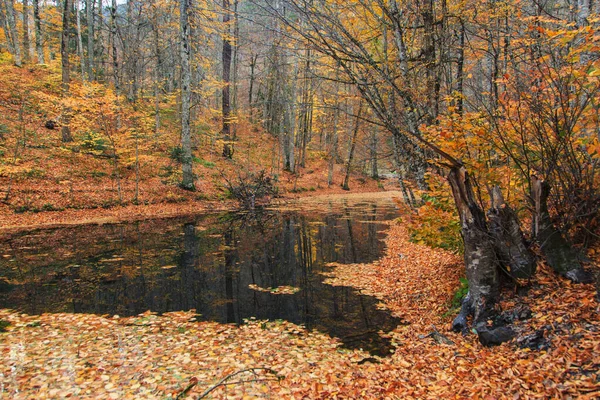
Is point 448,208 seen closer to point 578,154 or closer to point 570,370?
point 578,154

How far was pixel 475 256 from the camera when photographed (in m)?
4.50

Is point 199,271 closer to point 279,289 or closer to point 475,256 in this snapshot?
point 279,289

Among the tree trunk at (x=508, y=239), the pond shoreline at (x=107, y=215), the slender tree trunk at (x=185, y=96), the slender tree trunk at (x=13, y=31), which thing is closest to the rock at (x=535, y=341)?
the tree trunk at (x=508, y=239)

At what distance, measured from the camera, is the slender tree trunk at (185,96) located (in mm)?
16906

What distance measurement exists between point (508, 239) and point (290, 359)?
322cm

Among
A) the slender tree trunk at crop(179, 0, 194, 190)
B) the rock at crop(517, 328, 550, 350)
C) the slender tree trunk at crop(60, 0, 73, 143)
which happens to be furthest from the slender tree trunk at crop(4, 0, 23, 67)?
the rock at crop(517, 328, 550, 350)

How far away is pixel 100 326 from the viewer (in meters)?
5.09

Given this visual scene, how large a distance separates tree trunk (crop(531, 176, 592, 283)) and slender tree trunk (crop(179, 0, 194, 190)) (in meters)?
16.4

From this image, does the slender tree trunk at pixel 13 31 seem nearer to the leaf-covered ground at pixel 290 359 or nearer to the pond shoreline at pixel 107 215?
the pond shoreline at pixel 107 215

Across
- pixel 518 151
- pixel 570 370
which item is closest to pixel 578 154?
pixel 518 151

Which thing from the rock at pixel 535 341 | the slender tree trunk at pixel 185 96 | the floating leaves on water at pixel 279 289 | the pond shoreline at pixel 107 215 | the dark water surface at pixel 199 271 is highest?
the slender tree trunk at pixel 185 96

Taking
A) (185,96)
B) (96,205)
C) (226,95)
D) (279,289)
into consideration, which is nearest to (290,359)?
(279,289)

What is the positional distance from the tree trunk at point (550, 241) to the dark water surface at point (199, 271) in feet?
7.60

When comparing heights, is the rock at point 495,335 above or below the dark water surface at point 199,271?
above
